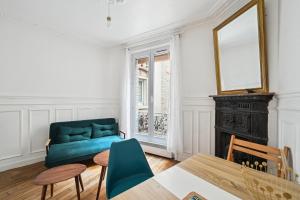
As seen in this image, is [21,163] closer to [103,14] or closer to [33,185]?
[33,185]

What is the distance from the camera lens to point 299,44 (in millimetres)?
1300

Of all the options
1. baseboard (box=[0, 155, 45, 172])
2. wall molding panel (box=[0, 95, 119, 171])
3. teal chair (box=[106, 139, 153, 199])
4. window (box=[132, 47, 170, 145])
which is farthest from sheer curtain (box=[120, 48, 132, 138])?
teal chair (box=[106, 139, 153, 199])

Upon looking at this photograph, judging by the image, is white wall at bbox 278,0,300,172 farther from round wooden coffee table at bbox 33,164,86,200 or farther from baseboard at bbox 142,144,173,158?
round wooden coffee table at bbox 33,164,86,200

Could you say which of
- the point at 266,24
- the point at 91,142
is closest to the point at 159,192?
the point at 266,24

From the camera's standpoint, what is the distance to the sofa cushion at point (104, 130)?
11.2 ft

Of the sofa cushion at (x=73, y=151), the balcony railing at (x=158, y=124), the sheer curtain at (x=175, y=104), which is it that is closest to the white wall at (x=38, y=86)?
the sofa cushion at (x=73, y=151)

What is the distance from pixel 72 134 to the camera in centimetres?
313

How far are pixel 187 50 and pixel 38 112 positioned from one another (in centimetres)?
325

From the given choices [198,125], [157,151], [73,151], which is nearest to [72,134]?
[73,151]

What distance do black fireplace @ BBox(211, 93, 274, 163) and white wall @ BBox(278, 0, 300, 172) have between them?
0.16 m

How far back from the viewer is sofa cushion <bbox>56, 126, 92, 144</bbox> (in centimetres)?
295

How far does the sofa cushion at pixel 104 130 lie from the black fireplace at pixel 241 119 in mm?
2344

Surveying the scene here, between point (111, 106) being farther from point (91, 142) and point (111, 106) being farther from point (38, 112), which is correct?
point (38, 112)

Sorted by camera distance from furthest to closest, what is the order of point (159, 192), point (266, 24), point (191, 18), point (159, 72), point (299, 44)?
point (159, 72) → point (191, 18) → point (266, 24) → point (299, 44) → point (159, 192)
